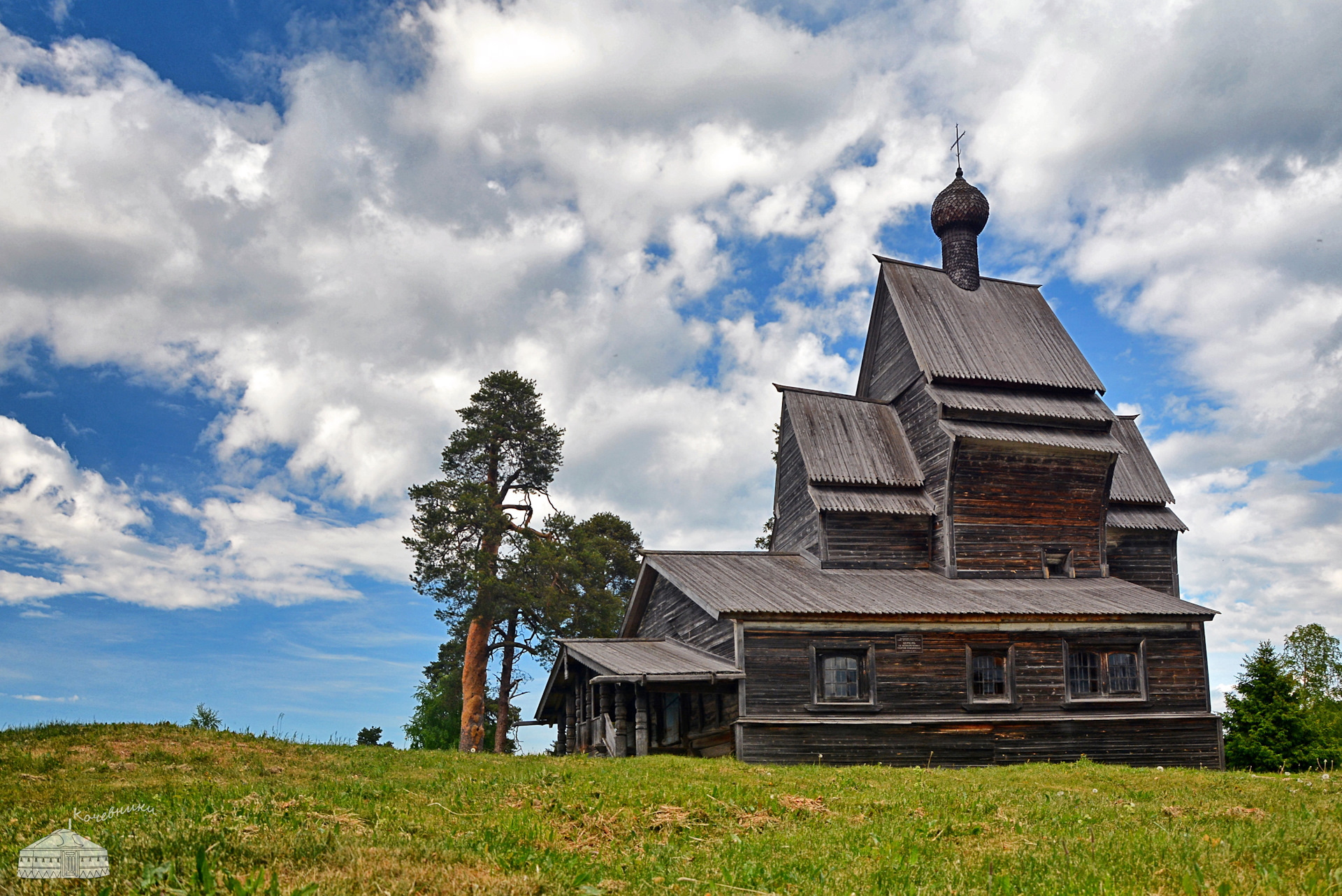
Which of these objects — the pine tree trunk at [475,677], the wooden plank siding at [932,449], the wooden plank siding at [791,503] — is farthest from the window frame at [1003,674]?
the pine tree trunk at [475,677]

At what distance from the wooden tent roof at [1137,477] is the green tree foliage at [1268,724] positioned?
19.8 feet

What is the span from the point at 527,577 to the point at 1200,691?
21.2m

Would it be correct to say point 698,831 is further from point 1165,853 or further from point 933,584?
point 933,584

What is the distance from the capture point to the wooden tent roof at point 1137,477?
30859 mm

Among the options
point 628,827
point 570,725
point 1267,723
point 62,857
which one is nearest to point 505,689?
point 570,725

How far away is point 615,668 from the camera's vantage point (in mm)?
20984

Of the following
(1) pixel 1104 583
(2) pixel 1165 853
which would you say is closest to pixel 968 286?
(1) pixel 1104 583

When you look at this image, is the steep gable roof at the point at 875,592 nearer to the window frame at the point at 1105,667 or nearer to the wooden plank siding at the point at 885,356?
the window frame at the point at 1105,667

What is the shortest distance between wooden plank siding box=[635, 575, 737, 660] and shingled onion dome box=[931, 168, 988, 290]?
15.2 metres

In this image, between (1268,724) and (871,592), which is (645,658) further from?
(1268,724)

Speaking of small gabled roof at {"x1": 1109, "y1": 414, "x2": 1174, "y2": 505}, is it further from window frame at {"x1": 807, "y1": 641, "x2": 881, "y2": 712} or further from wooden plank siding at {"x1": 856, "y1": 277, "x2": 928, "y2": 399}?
window frame at {"x1": 807, "y1": 641, "x2": 881, "y2": 712}

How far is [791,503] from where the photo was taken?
95.7 ft

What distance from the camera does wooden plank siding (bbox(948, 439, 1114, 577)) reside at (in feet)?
87.8

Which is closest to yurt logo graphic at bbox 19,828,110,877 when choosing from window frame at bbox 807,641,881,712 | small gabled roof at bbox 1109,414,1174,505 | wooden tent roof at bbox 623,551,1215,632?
wooden tent roof at bbox 623,551,1215,632
